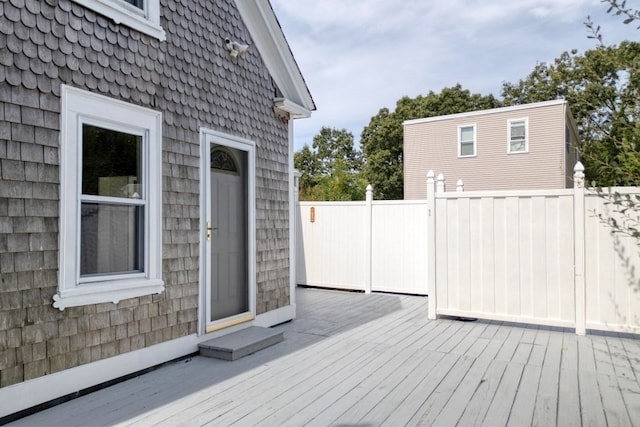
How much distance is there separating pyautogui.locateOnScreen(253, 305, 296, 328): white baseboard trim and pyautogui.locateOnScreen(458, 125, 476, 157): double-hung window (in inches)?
440

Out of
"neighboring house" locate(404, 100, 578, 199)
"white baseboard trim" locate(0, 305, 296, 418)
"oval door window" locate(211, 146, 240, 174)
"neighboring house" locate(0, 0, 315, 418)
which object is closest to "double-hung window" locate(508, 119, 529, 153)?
"neighboring house" locate(404, 100, 578, 199)

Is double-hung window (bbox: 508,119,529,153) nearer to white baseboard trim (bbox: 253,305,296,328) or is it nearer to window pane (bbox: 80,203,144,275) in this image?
white baseboard trim (bbox: 253,305,296,328)

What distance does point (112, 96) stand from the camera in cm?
354

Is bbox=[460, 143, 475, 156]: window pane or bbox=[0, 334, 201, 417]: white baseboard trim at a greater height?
bbox=[460, 143, 475, 156]: window pane

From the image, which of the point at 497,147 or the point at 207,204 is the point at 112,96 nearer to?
the point at 207,204

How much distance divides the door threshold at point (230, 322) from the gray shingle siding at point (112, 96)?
0.23 meters

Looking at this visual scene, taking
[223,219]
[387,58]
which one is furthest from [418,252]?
[387,58]

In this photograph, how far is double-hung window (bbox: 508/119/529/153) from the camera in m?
14.0

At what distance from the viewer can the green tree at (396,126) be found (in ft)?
83.6

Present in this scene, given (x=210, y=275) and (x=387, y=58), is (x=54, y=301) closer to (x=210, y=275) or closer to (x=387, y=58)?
(x=210, y=275)

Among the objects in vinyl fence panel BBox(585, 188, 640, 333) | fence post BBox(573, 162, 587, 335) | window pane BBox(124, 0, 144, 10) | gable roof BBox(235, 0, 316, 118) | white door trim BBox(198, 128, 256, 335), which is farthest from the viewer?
gable roof BBox(235, 0, 316, 118)

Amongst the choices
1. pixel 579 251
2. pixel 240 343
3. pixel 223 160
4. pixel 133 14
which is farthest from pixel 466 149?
pixel 133 14

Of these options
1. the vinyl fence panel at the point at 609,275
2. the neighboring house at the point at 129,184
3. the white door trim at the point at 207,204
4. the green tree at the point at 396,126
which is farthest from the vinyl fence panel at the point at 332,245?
the green tree at the point at 396,126

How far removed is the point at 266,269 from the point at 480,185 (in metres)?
11.4
